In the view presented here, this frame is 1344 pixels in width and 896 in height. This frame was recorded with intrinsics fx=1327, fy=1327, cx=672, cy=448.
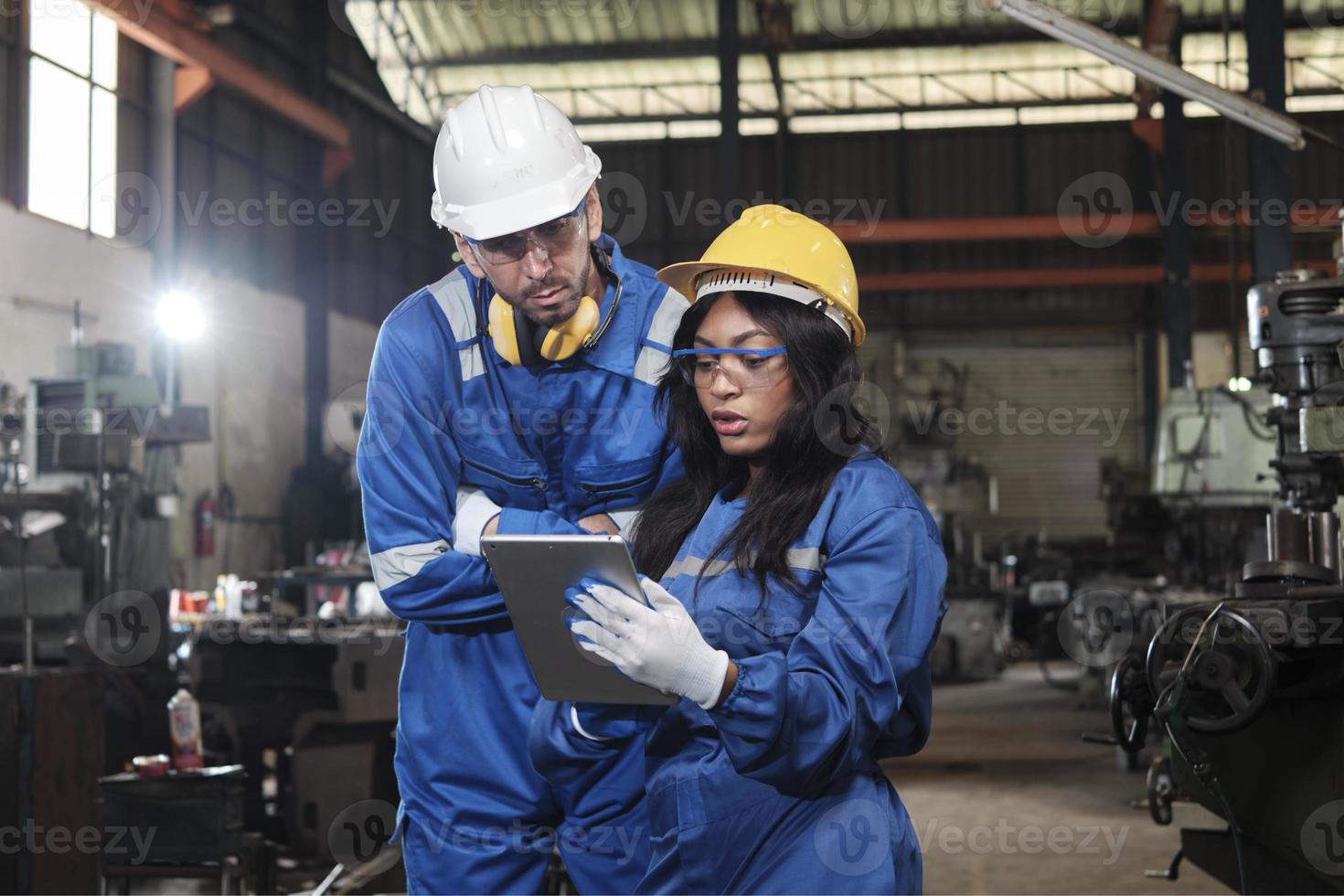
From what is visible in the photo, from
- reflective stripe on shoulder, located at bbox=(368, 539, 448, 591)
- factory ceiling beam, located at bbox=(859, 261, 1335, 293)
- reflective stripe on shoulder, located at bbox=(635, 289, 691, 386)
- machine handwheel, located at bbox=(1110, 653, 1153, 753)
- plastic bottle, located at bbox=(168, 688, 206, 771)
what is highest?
factory ceiling beam, located at bbox=(859, 261, 1335, 293)

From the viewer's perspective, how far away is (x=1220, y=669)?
2438mm

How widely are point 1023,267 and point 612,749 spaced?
48.8 feet

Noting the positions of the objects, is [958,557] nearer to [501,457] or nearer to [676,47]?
[676,47]

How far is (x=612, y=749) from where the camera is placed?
5.82ft

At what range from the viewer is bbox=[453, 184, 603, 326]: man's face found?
1.95 m

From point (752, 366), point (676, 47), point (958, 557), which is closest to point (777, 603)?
point (752, 366)

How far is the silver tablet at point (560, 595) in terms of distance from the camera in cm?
135

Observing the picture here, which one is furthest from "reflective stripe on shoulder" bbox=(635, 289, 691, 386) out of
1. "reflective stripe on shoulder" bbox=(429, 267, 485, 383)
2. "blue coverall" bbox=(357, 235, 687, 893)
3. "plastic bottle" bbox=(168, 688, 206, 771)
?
"plastic bottle" bbox=(168, 688, 206, 771)

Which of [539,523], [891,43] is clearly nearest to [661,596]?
[539,523]

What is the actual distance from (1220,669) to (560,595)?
60.4 inches

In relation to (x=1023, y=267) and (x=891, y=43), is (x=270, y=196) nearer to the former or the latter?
(x=891, y=43)

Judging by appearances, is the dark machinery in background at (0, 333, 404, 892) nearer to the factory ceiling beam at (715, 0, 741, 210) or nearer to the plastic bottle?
the plastic bottle

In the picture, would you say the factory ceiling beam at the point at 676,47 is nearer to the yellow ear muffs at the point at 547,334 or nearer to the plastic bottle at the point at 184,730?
the plastic bottle at the point at 184,730

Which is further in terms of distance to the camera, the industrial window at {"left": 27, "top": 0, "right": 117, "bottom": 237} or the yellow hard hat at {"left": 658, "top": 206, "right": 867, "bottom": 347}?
the industrial window at {"left": 27, "top": 0, "right": 117, "bottom": 237}
